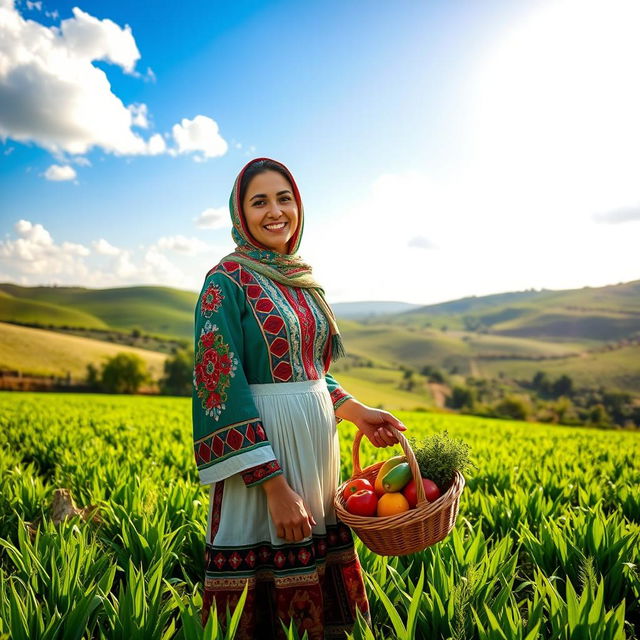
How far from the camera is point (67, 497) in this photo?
156 inches

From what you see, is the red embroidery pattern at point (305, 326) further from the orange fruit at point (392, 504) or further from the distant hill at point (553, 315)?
the distant hill at point (553, 315)

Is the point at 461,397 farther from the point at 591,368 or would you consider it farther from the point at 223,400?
the point at 223,400

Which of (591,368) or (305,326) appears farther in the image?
(591,368)

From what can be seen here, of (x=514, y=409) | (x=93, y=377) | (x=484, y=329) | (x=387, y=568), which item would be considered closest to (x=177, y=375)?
(x=93, y=377)

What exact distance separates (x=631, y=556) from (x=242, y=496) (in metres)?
2.45

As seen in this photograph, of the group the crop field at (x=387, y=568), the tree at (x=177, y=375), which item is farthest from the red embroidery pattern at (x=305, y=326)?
the tree at (x=177, y=375)

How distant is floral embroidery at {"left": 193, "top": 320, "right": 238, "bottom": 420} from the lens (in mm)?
1884

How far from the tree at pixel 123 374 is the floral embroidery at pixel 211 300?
44.7 m

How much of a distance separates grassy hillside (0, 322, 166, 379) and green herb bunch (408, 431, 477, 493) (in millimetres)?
42750

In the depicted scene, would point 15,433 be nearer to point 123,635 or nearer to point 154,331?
point 123,635

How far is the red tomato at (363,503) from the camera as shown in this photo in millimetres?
1963

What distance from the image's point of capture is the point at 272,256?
2.19 metres

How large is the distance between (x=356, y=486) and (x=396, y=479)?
18 cm

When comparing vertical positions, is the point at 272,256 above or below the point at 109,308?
below
